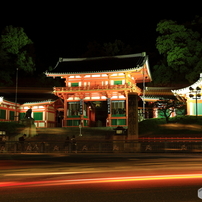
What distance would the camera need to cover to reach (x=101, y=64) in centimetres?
4775

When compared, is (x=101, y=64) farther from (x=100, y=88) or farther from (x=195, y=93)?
(x=195, y=93)

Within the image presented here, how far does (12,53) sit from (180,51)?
27923 mm

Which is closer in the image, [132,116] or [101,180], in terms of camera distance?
[101,180]

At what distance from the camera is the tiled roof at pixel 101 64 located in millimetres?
45281

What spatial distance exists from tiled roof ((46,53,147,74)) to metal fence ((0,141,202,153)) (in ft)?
70.5

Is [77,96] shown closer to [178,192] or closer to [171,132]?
[171,132]

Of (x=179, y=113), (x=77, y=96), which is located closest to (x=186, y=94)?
(x=179, y=113)

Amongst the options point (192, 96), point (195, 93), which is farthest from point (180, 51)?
point (192, 96)

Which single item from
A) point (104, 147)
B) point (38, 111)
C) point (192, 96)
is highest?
point (192, 96)

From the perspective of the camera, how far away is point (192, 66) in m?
47.9

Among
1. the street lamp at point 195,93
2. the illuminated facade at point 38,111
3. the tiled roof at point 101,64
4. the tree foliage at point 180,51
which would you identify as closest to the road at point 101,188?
the street lamp at point 195,93

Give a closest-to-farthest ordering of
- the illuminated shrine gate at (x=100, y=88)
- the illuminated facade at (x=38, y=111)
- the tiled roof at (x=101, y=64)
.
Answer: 1. the illuminated shrine gate at (x=100, y=88)
2. the tiled roof at (x=101, y=64)
3. the illuminated facade at (x=38, y=111)

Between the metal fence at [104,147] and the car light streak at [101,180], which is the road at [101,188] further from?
the metal fence at [104,147]

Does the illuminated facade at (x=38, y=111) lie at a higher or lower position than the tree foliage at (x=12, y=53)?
lower
